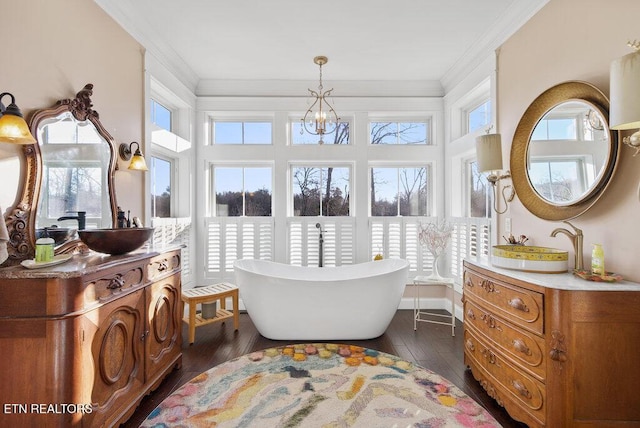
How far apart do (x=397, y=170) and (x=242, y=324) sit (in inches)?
103

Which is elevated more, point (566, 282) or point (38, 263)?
point (38, 263)

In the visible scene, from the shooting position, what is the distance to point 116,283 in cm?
160

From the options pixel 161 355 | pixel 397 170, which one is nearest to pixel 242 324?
pixel 161 355

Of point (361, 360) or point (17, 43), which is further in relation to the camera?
point (361, 360)

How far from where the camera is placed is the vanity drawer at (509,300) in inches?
61.8

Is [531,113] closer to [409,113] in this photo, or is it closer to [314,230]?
[409,113]

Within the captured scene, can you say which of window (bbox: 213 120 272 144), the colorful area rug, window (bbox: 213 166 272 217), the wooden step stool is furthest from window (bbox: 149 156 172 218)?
the colorful area rug

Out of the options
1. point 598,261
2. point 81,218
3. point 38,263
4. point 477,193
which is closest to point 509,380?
point 598,261

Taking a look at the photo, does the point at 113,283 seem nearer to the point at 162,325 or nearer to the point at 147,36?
the point at 162,325

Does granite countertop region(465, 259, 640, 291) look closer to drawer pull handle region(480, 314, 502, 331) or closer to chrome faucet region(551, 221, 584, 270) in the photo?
chrome faucet region(551, 221, 584, 270)

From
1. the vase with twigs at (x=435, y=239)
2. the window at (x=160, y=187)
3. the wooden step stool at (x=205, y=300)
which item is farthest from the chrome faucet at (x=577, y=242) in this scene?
the window at (x=160, y=187)

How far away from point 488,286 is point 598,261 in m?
0.57

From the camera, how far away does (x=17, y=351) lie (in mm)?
1287

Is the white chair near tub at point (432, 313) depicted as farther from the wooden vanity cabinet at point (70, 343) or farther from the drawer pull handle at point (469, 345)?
the wooden vanity cabinet at point (70, 343)
